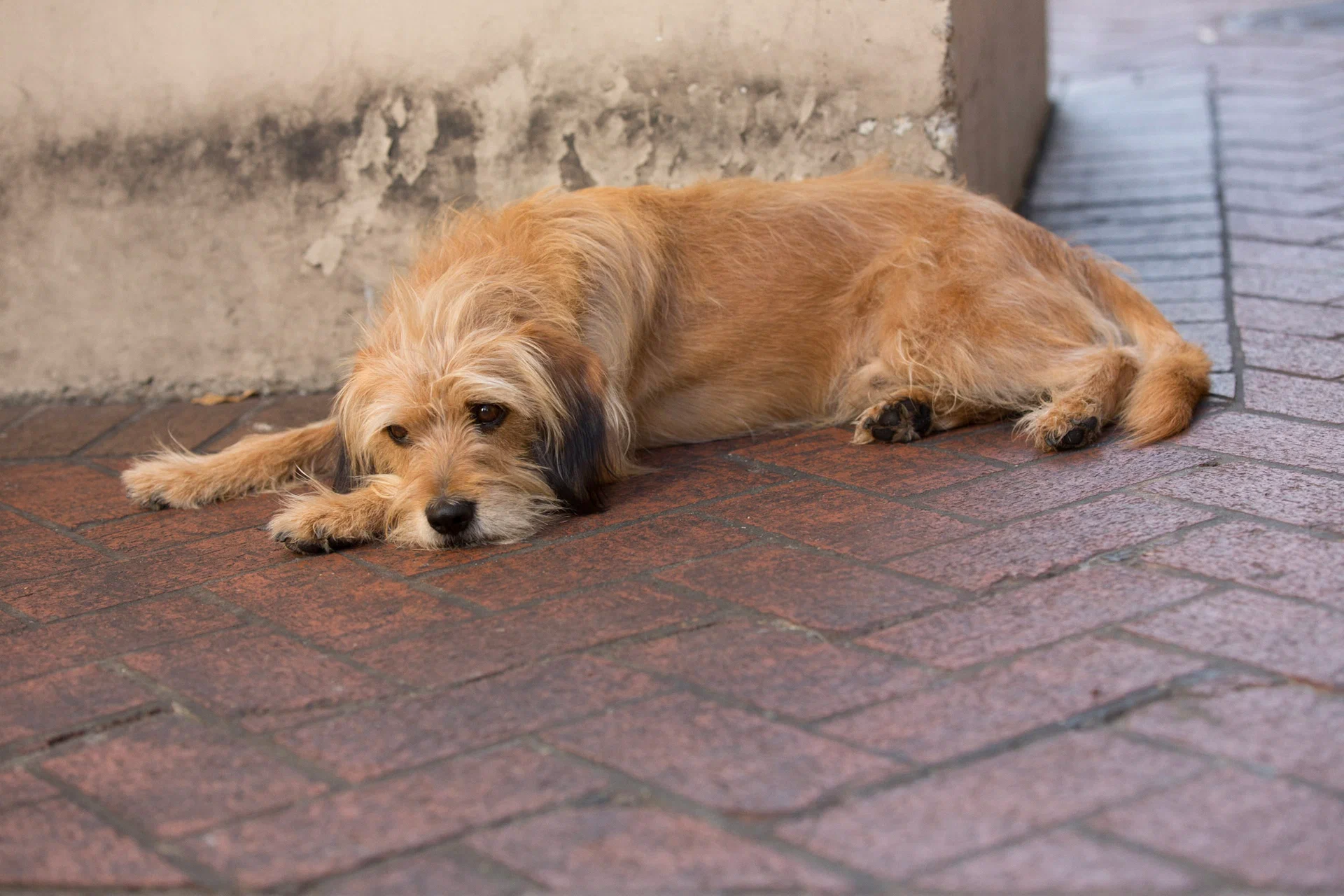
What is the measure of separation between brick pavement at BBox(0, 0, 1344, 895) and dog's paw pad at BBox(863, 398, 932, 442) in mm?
77

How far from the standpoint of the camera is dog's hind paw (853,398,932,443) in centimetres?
428

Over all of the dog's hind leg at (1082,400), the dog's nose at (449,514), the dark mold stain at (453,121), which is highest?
the dark mold stain at (453,121)

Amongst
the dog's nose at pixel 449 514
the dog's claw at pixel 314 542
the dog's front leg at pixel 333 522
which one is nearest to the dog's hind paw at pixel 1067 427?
the dog's nose at pixel 449 514

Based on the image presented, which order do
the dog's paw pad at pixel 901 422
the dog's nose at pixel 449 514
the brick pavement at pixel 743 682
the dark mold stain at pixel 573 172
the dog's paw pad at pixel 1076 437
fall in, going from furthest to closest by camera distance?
the dark mold stain at pixel 573 172, the dog's paw pad at pixel 901 422, the dog's paw pad at pixel 1076 437, the dog's nose at pixel 449 514, the brick pavement at pixel 743 682

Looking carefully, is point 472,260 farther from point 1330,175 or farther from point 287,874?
point 1330,175

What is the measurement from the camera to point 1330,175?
23.1 ft

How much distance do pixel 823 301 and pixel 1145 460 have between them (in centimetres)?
126

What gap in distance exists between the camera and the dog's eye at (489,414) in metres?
3.74

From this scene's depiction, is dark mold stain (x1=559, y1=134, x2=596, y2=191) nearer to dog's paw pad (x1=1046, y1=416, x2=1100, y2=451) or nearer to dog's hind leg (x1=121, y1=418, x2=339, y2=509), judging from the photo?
dog's hind leg (x1=121, y1=418, x2=339, y2=509)

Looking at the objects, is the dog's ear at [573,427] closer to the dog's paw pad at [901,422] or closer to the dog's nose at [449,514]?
the dog's nose at [449,514]

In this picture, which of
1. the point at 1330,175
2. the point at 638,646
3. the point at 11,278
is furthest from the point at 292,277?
the point at 1330,175

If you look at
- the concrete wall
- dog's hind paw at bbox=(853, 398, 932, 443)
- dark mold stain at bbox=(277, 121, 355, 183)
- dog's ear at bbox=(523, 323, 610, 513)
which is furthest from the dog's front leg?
dark mold stain at bbox=(277, 121, 355, 183)

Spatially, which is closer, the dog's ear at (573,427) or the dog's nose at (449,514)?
the dog's nose at (449,514)

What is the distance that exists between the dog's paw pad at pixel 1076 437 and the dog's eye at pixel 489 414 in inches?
64.0
